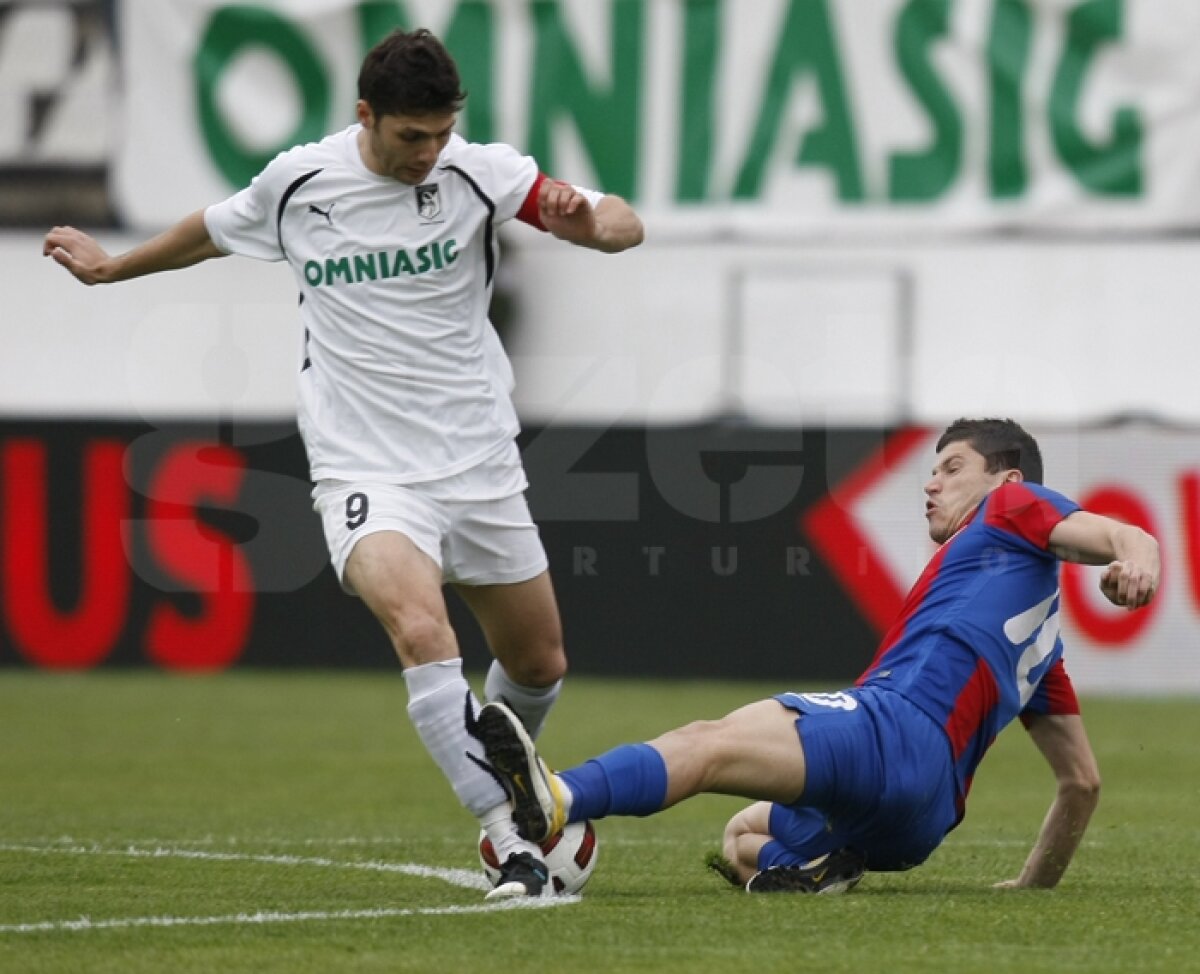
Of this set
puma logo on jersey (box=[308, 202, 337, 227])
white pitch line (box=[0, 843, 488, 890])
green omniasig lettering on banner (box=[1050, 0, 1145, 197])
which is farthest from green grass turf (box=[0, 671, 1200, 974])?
green omniasig lettering on banner (box=[1050, 0, 1145, 197])

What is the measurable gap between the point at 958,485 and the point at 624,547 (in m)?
8.37

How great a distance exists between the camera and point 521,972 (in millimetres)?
4066

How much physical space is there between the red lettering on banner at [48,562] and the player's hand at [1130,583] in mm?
10127

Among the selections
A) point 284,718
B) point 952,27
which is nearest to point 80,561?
point 284,718

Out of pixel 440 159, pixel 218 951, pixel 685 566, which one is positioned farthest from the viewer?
pixel 685 566

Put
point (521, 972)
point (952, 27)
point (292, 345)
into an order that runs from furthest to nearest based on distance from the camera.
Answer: point (292, 345)
point (952, 27)
point (521, 972)

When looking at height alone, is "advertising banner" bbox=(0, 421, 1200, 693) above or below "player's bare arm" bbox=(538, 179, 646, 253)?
below

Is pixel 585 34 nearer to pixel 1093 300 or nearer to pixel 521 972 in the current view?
pixel 1093 300

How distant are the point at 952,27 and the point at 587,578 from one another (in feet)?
18.9

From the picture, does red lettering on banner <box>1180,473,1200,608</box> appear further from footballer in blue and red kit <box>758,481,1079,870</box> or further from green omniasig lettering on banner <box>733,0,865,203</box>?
footballer in blue and red kit <box>758,481,1079,870</box>

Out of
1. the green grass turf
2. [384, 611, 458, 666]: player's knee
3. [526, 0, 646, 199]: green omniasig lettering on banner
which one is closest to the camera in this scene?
the green grass turf

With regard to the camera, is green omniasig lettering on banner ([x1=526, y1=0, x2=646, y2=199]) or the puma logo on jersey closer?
the puma logo on jersey

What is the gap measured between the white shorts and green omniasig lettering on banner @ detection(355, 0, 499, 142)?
37.4ft

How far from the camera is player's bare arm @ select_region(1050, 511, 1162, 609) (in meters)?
4.59
